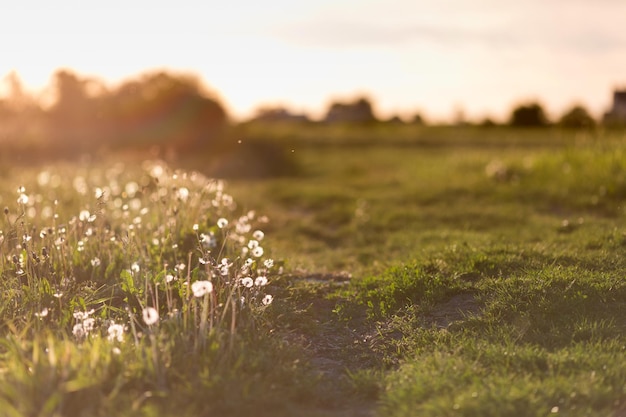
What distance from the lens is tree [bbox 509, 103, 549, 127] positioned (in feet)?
211

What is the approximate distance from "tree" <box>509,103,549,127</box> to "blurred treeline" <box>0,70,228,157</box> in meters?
40.5

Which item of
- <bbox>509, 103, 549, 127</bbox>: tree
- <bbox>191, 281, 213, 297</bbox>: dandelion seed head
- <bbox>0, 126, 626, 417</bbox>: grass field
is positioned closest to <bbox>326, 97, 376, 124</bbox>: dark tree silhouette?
<bbox>509, 103, 549, 127</bbox>: tree

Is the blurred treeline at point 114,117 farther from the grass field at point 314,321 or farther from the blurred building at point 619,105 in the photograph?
the grass field at point 314,321

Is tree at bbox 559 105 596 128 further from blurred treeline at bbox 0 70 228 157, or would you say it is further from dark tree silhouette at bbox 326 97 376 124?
dark tree silhouette at bbox 326 97 376 124

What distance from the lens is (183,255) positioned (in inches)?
310

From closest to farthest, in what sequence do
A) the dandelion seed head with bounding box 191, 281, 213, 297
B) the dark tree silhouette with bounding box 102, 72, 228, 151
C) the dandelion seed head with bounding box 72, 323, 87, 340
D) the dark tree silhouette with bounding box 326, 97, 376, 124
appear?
the dandelion seed head with bounding box 191, 281, 213, 297, the dandelion seed head with bounding box 72, 323, 87, 340, the dark tree silhouette with bounding box 102, 72, 228, 151, the dark tree silhouette with bounding box 326, 97, 376, 124

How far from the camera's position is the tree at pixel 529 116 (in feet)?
211

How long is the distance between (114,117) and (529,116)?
43.2m

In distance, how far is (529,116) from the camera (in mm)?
65562

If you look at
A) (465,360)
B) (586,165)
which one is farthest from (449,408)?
(586,165)

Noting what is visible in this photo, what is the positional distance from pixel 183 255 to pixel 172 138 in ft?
78.9

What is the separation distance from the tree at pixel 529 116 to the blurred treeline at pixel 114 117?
40476 mm

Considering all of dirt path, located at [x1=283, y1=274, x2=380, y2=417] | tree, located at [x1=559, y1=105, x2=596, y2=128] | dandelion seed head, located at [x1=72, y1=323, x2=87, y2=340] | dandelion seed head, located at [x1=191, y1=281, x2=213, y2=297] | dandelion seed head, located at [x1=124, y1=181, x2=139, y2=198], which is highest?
tree, located at [x1=559, y1=105, x2=596, y2=128]

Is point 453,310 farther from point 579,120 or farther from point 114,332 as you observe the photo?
→ point 579,120
